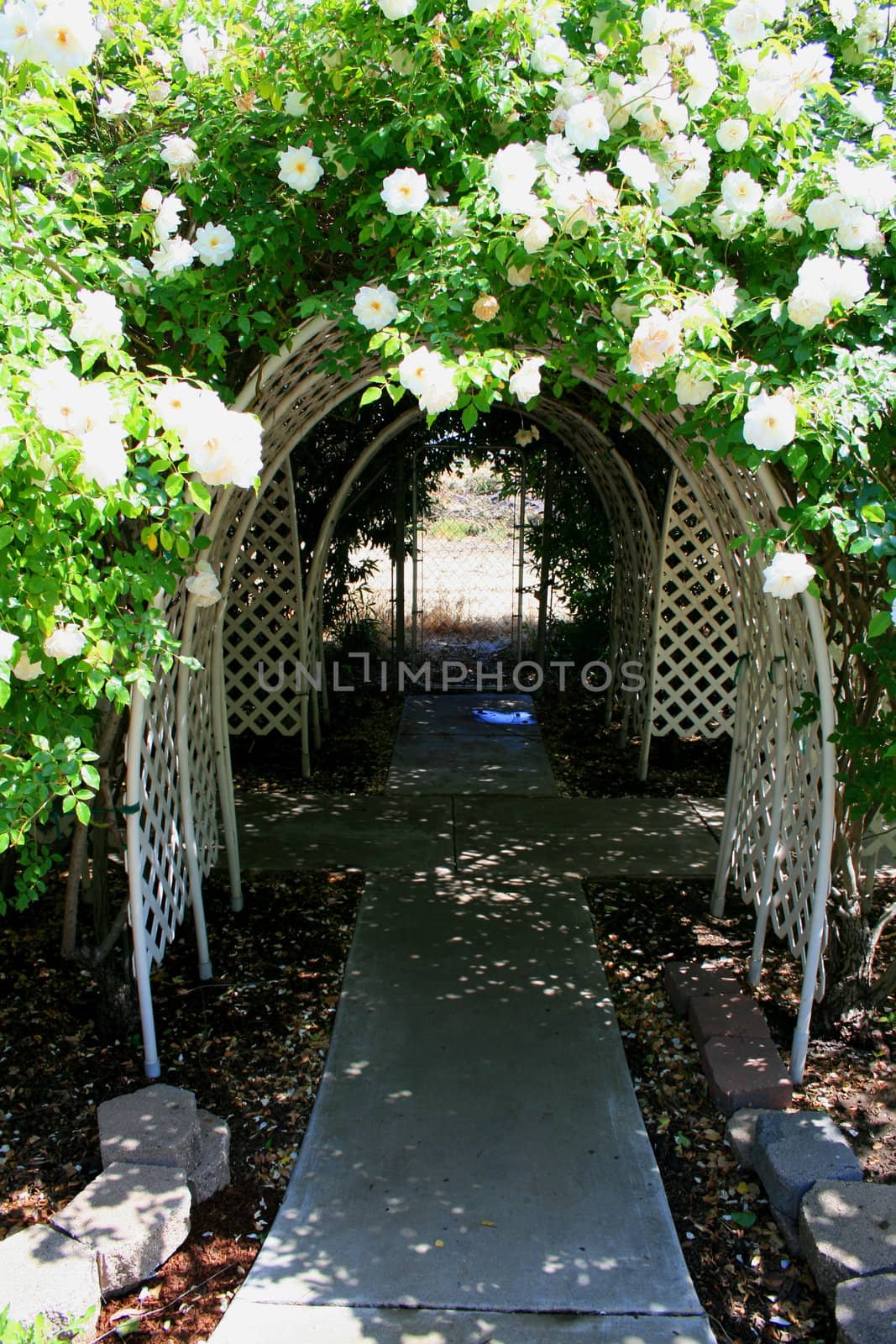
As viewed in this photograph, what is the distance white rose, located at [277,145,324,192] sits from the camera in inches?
96.3

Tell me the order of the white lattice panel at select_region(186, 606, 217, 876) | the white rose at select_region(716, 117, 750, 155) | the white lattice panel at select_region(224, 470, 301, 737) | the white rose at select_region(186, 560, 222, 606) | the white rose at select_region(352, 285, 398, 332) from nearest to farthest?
the white rose at select_region(716, 117, 750, 155) < the white rose at select_region(352, 285, 398, 332) < the white rose at select_region(186, 560, 222, 606) < the white lattice panel at select_region(186, 606, 217, 876) < the white lattice panel at select_region(224, 470, 301, 737)

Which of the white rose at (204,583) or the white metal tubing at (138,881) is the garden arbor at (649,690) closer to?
the white metal tubing at (138,881)

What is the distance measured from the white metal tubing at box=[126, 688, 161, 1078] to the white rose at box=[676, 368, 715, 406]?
158cm

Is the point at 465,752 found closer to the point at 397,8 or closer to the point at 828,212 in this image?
the point at 828,212

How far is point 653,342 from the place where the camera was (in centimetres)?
226

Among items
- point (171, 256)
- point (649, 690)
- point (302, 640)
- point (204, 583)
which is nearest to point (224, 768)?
point (204, 583)

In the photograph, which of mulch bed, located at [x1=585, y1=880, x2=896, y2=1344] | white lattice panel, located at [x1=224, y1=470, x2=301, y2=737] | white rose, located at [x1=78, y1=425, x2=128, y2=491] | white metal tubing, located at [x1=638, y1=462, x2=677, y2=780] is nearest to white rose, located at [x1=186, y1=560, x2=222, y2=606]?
white rose, located at [x1=78, y1=425, x2=128, y2=491]

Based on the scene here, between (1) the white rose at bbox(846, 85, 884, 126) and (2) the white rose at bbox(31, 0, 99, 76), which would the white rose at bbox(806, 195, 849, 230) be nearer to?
(1) the white rose at bbox(846, 85, 884, 126)

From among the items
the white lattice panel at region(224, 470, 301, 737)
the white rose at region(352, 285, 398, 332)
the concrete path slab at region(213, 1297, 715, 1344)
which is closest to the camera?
the concrete path slab at region(213, 1297, 715, 1344)

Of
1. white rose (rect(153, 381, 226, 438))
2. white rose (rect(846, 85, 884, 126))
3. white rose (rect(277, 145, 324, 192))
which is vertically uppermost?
white rose (rect(846, 85, 884, 126))

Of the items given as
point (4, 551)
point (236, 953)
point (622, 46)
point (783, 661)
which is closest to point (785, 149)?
point (622, 46)

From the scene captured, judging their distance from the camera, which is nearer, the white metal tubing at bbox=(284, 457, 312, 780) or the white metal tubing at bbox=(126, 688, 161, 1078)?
the white metal tubing at bbox=(126, 688, 161, 1078)

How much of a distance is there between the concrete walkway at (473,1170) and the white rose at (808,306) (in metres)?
2.06

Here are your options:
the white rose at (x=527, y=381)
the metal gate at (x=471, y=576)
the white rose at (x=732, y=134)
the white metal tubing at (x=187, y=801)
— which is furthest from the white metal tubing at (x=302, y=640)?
the white rose at (x=732, y=134)
